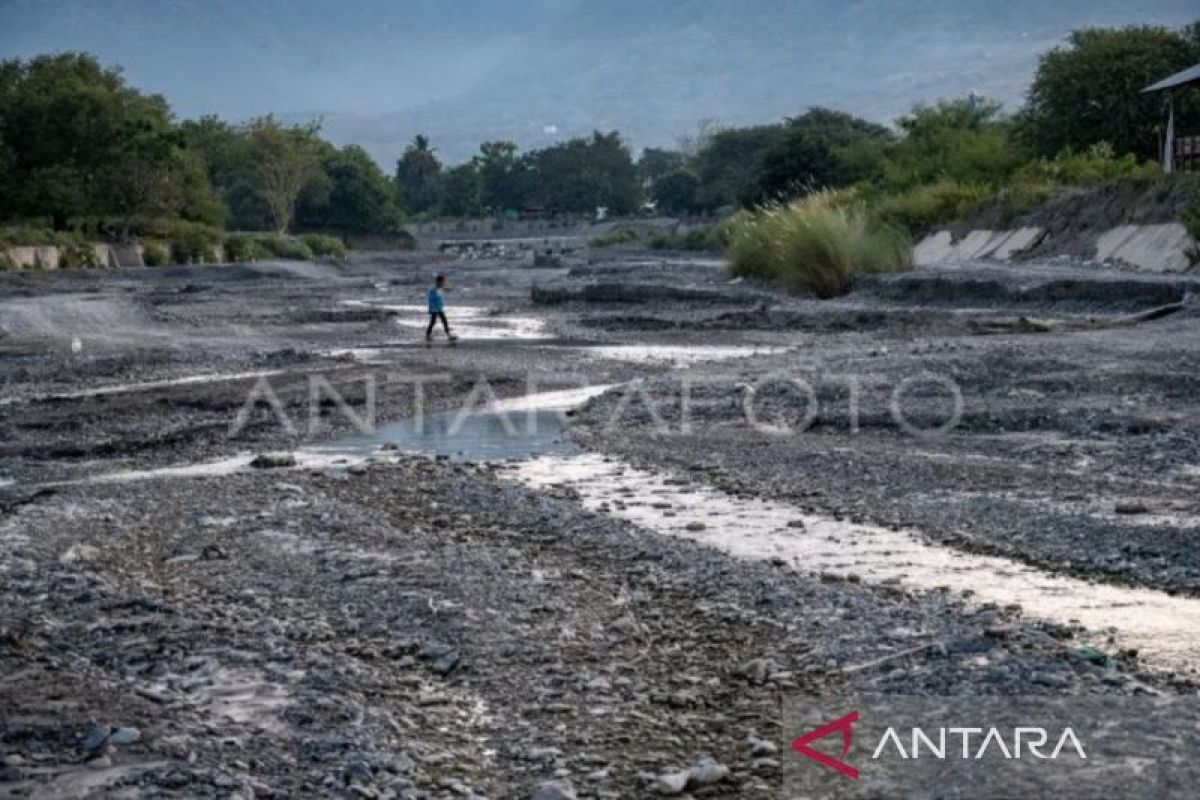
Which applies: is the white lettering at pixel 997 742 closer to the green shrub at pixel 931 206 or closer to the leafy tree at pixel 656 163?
the green shrub at pixel 931 206

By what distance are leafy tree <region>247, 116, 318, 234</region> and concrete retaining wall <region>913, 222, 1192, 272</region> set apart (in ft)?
213

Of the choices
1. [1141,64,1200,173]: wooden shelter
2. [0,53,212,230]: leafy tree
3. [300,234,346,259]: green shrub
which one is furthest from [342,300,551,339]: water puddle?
[300,234,346,259]: green shrub

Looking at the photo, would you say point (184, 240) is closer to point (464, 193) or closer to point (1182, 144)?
point (1182, 144)

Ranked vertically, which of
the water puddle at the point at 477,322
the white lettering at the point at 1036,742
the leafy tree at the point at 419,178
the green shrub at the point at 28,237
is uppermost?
the leafy tree at the point at 419,178

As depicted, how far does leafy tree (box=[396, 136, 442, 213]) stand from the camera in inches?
6845

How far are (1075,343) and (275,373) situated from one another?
11.3 m

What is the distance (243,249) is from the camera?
79125 mm

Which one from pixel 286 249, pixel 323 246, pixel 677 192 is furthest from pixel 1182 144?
pixel 677 192

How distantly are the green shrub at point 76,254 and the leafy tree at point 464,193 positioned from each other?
9598 cm

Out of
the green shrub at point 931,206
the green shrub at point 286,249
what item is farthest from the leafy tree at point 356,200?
the green shrub at point 931,206

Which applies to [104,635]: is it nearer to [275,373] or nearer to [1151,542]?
[1151,542]

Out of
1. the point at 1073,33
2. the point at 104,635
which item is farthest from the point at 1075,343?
the point at 1073,33

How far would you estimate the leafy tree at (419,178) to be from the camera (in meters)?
174

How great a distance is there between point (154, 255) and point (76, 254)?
7187 mm
